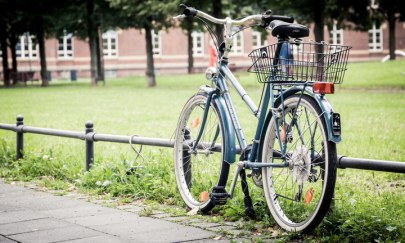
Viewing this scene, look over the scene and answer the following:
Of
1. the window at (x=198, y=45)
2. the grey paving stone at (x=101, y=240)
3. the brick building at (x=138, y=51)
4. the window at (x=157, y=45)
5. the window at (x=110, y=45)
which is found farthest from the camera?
the window at (x=198, y=45)

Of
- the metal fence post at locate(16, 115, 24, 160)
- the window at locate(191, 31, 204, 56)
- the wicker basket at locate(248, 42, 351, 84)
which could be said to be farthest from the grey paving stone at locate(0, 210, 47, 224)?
the window at locate(191, 31, 204, 56)

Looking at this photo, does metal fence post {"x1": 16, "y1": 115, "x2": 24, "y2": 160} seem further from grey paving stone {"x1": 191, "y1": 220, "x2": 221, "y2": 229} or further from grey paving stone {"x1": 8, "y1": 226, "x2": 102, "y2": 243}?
grey paving stone {"x1": 191, "y1": 220, "x2": 221, "y2": 229}

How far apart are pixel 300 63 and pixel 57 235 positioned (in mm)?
2152

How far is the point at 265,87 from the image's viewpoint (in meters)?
5.41

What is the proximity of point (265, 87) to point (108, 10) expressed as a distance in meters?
36.4

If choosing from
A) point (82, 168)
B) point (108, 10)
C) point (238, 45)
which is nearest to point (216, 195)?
point (82, 168)

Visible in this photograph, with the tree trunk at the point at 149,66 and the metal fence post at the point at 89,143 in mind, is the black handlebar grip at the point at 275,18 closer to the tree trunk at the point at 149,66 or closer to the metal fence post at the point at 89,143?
the metal fence post at the point at 89,143

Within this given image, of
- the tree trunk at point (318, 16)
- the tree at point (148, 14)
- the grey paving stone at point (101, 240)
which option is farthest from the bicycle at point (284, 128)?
the tree trunk at point (318, 16)

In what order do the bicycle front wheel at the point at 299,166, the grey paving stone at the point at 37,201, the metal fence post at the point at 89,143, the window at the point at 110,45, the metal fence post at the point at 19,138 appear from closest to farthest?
the bicycle front wheel at the point at 299,166 → the grey paving stone at the point at 37,201 → the metal fence post at the point at 89,143 → the metal fence post at the point at 19,138 → the window at the point at 110,45

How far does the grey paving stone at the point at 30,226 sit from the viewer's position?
5414mm

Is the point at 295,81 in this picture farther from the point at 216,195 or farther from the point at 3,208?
the point at 3,208

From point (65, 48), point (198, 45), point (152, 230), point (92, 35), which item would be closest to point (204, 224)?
point (152, 230)

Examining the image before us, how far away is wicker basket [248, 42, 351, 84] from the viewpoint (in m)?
4.77

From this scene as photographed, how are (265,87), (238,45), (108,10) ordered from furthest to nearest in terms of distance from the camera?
(238,45), (108,10), (265,87)
